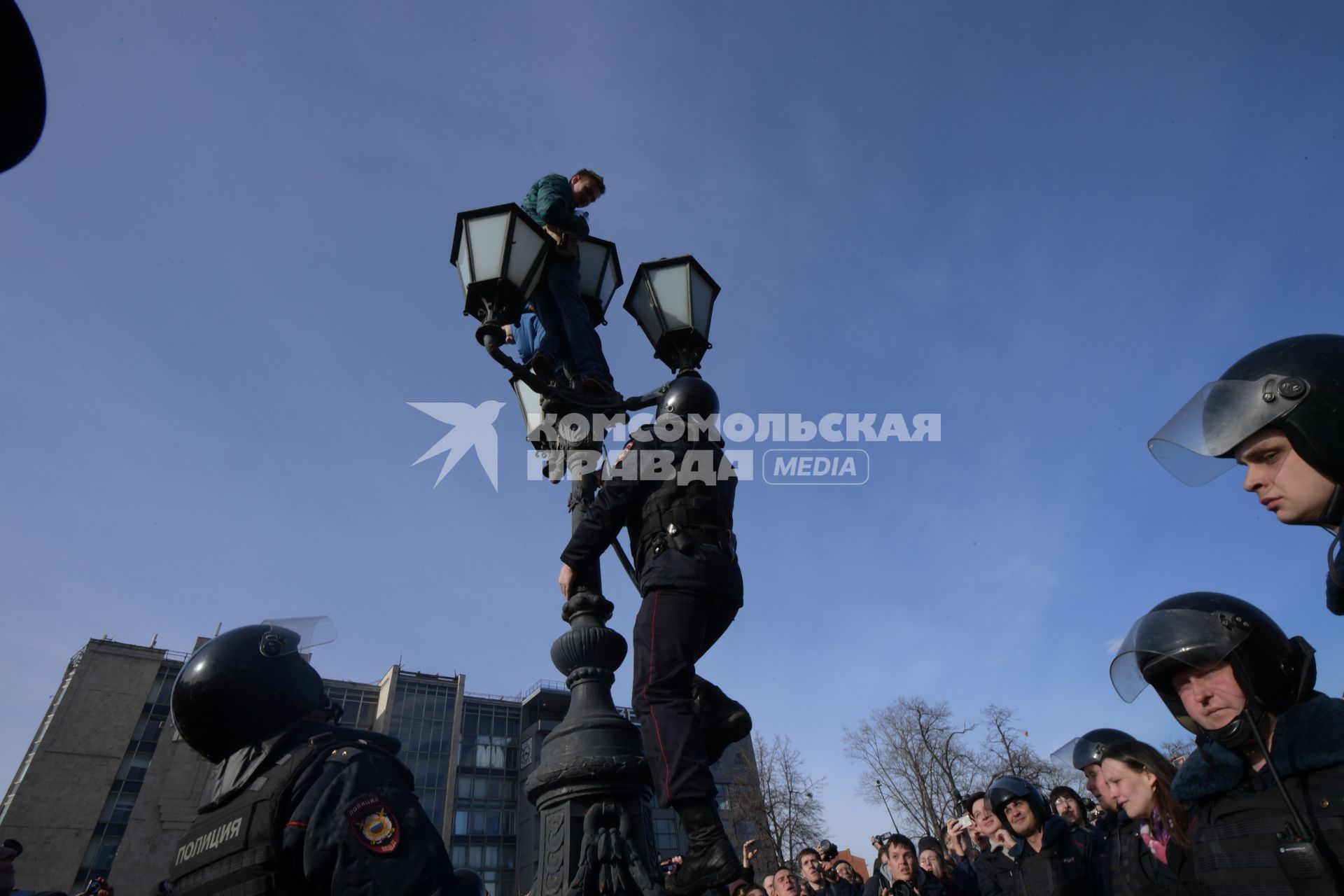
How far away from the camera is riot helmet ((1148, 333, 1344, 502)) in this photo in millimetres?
2068

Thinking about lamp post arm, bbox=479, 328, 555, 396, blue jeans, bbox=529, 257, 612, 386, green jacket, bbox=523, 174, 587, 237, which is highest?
green jacket, bbox=523, 174, 587, 237

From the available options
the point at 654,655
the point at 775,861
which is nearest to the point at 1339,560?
the point at 654,655

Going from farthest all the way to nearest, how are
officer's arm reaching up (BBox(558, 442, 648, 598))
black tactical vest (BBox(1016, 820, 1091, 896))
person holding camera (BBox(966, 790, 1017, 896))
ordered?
person holding camera (BBox(966, 790, 1017, 896)) < black tactical vest (BBox(1016, 820, 1091, 896)) < officer's arm reaching up (BBox(558, 442, 648, 598))

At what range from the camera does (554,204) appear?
5188 mm

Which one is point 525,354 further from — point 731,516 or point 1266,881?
point 1266,881

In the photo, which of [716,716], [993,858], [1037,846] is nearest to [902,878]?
[993,858]

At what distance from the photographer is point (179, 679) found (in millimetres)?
2877

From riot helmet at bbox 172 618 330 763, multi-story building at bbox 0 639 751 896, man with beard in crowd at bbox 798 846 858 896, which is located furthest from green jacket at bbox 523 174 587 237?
multi-story building at bbox 0 639 751 896

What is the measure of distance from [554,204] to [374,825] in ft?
13.9

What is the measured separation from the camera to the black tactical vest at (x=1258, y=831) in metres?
2.04

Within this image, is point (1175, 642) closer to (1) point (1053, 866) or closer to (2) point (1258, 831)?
(2) point (1258, 831)

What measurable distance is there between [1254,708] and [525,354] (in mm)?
4460

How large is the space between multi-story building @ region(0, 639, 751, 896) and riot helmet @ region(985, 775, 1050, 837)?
34.9 m

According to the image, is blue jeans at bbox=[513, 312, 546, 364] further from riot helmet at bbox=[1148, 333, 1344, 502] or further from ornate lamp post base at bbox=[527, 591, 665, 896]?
riot helmet at bbox=[1148, 333, 1344, 502]
